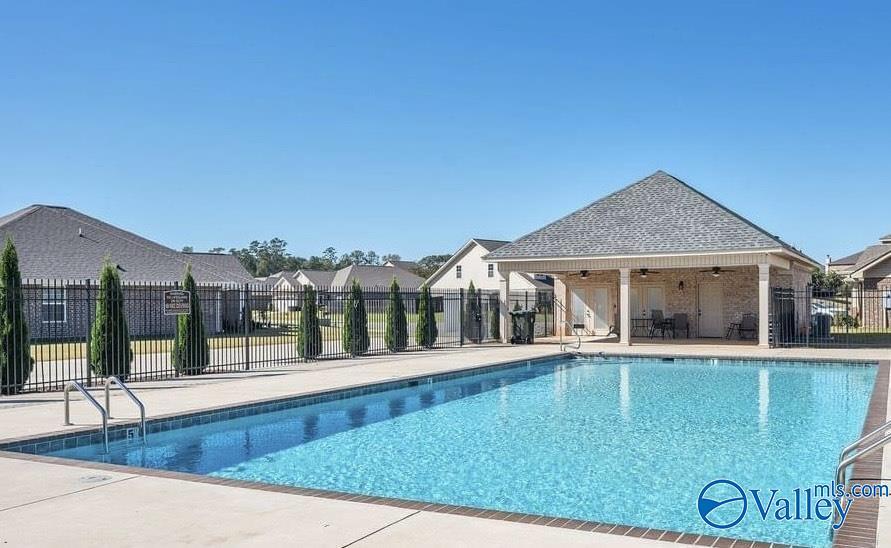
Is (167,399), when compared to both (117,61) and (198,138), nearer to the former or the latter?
(117,61)

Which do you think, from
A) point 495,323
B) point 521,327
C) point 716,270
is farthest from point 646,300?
point 495,323

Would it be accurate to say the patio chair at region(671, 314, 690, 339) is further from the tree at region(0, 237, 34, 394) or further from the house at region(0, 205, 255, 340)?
the tree at region(0, 237, 34, 394)

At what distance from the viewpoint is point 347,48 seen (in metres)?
19.3

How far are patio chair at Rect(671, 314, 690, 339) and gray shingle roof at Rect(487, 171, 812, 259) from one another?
12.1 feet

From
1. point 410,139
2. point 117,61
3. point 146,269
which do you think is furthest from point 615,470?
point 146,269

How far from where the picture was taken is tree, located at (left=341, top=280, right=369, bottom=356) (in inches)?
792

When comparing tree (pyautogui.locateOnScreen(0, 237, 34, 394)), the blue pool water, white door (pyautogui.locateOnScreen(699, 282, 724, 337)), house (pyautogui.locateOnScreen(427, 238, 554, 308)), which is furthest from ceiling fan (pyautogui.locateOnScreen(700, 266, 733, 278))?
tree (pyautogui.locateOnScreen(0, 237, 34, 394))

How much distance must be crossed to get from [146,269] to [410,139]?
15259mm

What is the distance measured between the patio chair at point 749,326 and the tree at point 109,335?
1950cm

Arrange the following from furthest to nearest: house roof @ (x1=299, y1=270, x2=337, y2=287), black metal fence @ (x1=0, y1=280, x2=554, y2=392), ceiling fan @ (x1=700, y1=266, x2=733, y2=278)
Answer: house roof @ (x1=299, y1=270, x2=337, y2=287) → ceiling fan @ (x1=700, y1=266, x2=733, y2=278) → black metal fence @ (x1=0, y1=280, x2=554, y2=392)

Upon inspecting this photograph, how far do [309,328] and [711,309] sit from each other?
14793 mm

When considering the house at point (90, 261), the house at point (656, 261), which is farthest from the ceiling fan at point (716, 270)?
the house at point (90, 261)

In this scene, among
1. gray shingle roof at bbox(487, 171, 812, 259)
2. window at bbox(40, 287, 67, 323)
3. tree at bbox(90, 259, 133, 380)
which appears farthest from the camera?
gray shingle roof at bbox(487, 171, 812, 259)

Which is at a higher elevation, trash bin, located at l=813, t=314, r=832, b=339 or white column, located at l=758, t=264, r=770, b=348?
white column, located at l=758, t=264, r=770, b=348
